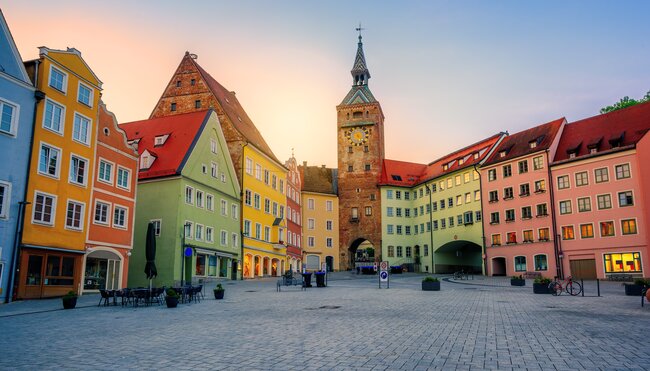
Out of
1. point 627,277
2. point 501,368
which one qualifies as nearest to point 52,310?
point 501,368

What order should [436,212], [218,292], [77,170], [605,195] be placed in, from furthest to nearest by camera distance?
1. [436,212]
2. [605,195]
3. [77,170]
4. [218,292]

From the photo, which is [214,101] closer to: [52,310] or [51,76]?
[51,76]

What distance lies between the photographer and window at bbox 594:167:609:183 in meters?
47.1

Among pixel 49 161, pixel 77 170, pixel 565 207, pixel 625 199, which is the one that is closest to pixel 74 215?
pixel 77 170

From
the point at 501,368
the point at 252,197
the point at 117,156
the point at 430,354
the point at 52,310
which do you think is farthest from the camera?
the point at 252,197

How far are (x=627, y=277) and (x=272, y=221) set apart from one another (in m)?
A: 35.7

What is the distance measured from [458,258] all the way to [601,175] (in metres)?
27.7

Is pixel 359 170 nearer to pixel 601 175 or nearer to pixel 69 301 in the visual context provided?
pixel 601 175

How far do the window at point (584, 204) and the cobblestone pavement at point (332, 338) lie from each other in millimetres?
32661

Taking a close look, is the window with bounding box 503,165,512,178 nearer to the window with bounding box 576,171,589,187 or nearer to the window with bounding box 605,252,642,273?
the window with bounding box 576,171,589,187

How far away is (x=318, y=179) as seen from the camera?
8012 centimetres

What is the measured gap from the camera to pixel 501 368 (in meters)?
8.08

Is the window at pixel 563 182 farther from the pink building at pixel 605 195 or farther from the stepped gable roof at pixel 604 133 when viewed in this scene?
the stepped gable roof at pixel 604 133

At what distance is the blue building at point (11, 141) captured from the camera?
23828 mm
